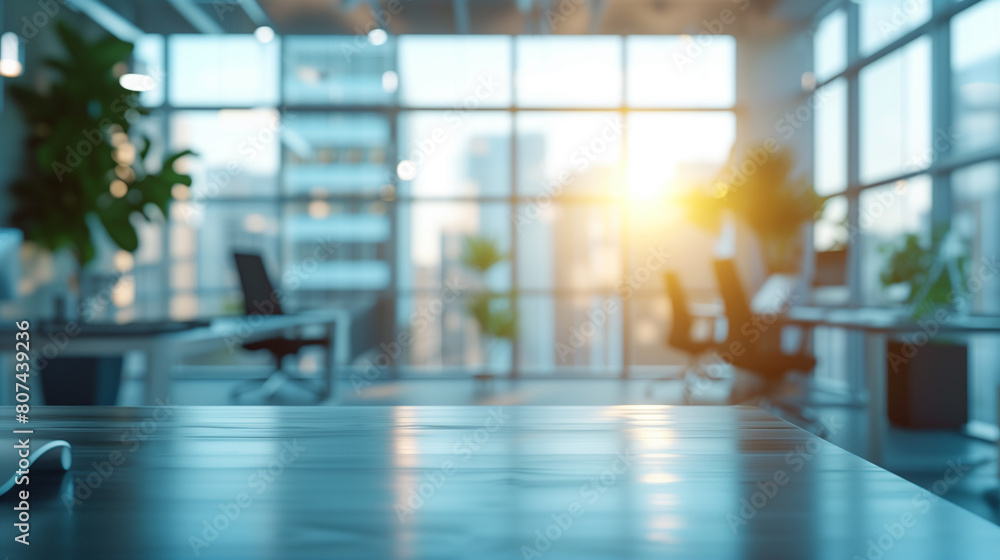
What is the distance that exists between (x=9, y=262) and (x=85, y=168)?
3.75 metres

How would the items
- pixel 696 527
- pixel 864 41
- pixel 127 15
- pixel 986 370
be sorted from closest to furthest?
pixel 696 527
pixel 986 370
pixel 864 41
pixel 127 15

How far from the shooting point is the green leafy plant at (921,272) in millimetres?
3289

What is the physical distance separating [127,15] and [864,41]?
7242mm

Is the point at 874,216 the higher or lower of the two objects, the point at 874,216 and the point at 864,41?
the lower

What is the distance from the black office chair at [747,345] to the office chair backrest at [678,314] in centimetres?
77

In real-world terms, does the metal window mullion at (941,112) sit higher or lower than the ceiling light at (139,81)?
lower

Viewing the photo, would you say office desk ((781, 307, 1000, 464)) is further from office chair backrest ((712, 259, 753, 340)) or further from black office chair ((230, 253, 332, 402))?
black office chair ((230, 253, 332, 402))

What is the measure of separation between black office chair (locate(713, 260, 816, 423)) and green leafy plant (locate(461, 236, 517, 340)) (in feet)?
8.44

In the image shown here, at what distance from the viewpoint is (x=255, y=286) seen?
5062 millimetres

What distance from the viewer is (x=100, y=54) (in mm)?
5281

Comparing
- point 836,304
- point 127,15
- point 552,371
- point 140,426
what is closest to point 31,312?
point 127,15

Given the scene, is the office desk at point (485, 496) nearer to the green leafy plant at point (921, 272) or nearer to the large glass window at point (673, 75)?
the green leafy plant at point (921, 272)

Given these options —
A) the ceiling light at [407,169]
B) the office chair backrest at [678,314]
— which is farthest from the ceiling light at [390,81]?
the office chair backrest at [678,314]

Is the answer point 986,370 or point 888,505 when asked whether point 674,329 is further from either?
point 888,505
